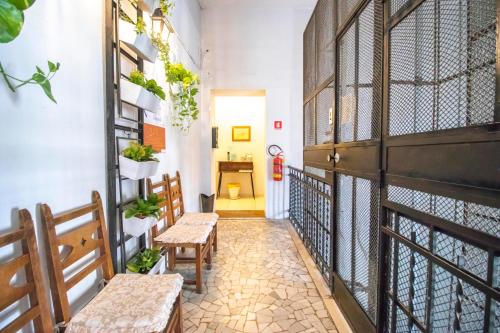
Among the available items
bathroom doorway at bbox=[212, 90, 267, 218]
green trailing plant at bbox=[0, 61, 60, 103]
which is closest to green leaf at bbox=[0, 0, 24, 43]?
green trailing plant at bbox=[0, 61, 60, 103]

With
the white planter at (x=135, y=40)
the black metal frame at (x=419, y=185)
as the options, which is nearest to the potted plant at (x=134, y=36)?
the white planter at (x=135, y=40)

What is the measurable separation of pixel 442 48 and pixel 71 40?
1539 mm

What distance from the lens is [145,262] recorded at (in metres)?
1.79

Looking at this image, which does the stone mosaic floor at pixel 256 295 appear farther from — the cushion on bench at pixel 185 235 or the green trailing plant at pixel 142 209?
the green trailing plant at pixel 142 209

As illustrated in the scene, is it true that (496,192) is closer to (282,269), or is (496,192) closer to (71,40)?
(71,40)

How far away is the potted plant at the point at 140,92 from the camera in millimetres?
1600

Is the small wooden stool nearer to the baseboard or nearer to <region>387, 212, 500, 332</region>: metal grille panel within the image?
<region>387, 212, 500, 332</region>: metal grille panel

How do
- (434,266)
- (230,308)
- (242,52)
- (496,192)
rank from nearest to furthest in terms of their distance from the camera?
(496,192) < (434,266) < (230,308) < (242,52)

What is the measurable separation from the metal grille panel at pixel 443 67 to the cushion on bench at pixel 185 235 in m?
1.62

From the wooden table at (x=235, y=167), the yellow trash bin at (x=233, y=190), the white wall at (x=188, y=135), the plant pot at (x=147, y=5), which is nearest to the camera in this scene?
the plant pot at (x=147, y=5)

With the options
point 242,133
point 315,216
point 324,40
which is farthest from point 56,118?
point 242,133

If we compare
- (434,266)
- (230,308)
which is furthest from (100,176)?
(434,266)

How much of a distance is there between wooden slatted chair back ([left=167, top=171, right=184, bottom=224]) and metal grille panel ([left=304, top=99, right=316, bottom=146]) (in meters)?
1.50

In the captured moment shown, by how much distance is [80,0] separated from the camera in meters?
1.30
